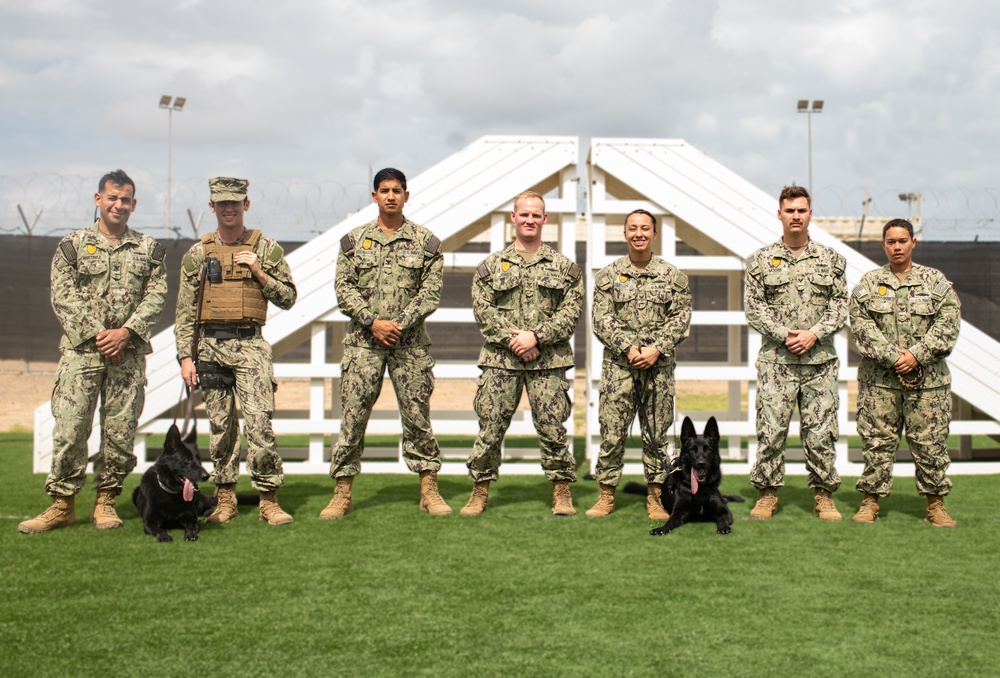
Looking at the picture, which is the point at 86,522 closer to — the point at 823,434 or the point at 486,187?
the point at 486,187

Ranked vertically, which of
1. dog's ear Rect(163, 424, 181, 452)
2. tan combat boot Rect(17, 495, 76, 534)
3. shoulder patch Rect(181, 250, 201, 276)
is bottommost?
tan combat boot Rect(17, 495, 76, 534)

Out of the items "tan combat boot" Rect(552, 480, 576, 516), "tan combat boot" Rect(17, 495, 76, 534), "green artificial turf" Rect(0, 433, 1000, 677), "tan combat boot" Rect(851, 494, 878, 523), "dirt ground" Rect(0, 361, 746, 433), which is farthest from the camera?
"dirt ground" Rect(0, 361, 746, 433)

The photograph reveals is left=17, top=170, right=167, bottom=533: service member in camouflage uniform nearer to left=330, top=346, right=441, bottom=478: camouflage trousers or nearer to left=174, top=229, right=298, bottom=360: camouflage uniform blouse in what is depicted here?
left=174, top=229, right=298, bottom=360: camouflage uniform blouse

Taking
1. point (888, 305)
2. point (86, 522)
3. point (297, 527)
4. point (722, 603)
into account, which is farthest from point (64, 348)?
point (888, 305)

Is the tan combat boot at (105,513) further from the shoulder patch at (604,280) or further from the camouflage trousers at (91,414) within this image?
the shoulder patch at (604,280)

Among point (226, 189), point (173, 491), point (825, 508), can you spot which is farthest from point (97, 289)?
point (825, 508)

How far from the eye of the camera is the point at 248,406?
17.1 feet

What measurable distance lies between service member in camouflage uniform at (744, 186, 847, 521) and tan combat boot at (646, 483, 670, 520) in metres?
0.52

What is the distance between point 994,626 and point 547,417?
2.55 metres

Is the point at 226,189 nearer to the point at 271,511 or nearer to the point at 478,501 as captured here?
the point at 271,511

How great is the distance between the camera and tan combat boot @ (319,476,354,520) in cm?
540

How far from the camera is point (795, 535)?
16.1 ft

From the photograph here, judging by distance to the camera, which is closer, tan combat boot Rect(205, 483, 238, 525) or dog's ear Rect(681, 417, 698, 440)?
dog's ear Rect(681, 417, 698, 440)

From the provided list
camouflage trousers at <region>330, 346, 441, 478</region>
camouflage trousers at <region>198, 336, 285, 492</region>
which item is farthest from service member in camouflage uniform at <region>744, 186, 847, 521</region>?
camouflage trousers at <region>198, 336, 285, 492</region>
